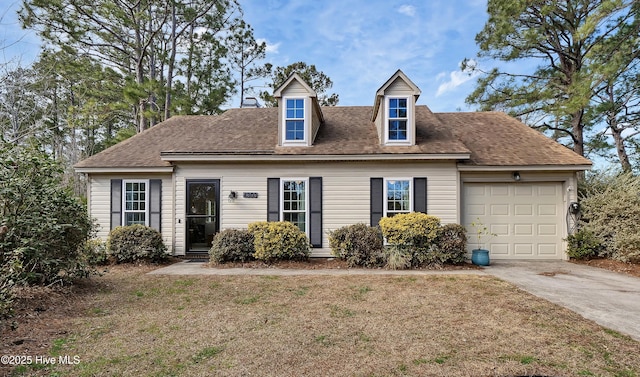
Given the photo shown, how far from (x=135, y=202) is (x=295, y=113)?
5600 mm

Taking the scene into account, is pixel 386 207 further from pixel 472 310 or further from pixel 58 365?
pixel 58 365

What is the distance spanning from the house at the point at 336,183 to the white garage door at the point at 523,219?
3 centimetres

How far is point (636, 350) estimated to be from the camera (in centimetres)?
318

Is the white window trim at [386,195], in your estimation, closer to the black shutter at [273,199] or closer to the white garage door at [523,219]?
the white garage door at [523,219]

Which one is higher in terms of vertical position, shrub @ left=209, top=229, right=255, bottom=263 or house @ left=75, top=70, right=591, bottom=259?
house @ left=75, top=70, right=591, bottom=259

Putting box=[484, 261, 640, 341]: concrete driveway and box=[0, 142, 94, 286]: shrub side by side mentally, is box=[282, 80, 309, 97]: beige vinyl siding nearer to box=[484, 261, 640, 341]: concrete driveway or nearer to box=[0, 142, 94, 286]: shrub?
box=[0, 142, 94, 286]: shrub

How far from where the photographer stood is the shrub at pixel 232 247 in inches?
310

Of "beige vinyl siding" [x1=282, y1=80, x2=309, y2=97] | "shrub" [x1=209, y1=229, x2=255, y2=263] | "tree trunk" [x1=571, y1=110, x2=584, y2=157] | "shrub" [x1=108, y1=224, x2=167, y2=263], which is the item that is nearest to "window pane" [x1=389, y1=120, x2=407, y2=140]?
"beige vinyl siding" [x1=282, y1=80, x2=309, y2=97]

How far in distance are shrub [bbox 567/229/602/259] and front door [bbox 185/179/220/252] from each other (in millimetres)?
10085

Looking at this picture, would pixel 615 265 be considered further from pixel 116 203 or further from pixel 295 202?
pixel 116 203

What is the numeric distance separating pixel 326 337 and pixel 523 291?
4046mm

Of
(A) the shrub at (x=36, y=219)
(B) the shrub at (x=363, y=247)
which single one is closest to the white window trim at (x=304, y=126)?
(B) the shrub at (x=363, y=247)

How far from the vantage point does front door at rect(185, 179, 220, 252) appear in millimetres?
8883

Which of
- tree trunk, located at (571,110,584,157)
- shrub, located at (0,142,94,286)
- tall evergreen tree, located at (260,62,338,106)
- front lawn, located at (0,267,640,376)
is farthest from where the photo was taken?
tall evergreen tree, located at (260,62,338,106)
